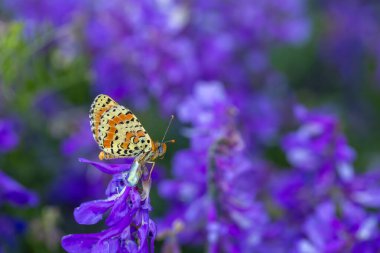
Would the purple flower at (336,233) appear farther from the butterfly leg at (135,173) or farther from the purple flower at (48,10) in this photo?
the purple flower at (48,10)

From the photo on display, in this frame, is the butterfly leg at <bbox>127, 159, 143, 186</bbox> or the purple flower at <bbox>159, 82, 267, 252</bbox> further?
the purple flower at <bbox>159, 82, 267, 252</bbox>

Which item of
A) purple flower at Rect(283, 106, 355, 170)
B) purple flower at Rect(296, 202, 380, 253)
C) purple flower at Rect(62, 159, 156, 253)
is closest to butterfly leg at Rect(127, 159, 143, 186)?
purple flower at Rect(62, 159, 156, 253)

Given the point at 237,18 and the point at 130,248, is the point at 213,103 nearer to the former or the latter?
the point at 130,248

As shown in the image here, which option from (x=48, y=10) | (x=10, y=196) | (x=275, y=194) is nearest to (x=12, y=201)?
(x=10, y=196)

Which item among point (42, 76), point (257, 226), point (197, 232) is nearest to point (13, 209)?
point (42, 76)

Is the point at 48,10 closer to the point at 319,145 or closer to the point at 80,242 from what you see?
the point at 319,145

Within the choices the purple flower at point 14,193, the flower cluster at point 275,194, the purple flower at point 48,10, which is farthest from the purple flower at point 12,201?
the purple flower at point 48,10

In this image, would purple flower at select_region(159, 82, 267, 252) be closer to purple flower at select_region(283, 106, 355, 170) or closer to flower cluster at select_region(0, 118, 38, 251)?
purple flower at select_region(283, 106, 355, 170)
